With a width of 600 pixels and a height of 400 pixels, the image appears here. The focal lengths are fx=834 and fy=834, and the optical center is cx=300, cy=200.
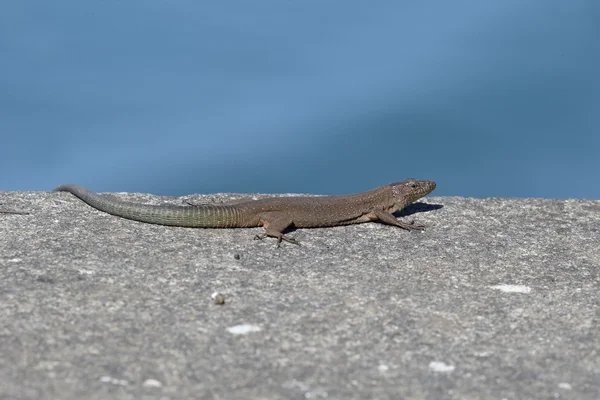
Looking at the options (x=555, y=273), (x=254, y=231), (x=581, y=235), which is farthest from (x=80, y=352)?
(x=581, y=235)

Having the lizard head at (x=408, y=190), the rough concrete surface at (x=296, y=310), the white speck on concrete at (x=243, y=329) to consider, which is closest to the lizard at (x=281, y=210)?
the lizard head at (x=408, y=190)

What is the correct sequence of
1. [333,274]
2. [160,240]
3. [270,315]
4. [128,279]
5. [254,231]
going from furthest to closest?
[254,231] < [160,240] < [333,274] < [128,279] < [270,315]

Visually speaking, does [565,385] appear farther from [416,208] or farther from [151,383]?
[416,208]

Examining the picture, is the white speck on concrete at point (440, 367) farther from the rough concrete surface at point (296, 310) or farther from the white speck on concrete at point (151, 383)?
the white speck on concrete at point (151, 383)

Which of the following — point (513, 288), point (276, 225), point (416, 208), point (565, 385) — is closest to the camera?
point (565, 385)

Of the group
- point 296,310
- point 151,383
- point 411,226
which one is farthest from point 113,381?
point 411,226

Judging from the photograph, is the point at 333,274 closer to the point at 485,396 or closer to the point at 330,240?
the point at 330,240

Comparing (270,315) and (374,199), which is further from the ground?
(374,199)
